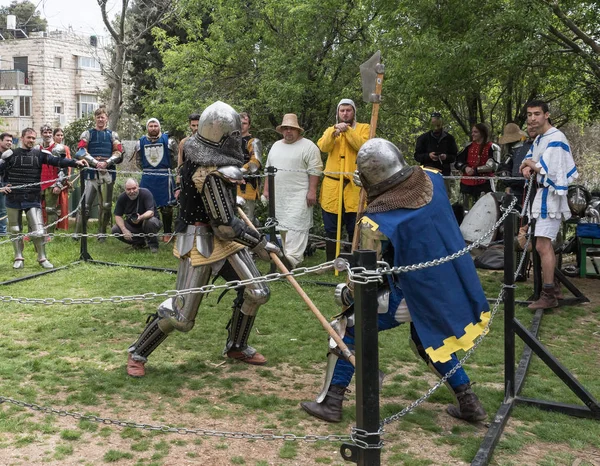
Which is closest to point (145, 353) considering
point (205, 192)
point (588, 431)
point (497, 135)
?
point (205, 192)

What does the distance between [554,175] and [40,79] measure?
33820mm

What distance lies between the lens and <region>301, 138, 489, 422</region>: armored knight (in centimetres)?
341

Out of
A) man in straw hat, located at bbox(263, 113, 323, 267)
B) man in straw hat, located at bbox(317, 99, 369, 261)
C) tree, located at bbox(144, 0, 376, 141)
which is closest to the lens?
man in straw hat, located at bbox(317, 99, 369, 261)

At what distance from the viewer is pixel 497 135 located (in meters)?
15.6

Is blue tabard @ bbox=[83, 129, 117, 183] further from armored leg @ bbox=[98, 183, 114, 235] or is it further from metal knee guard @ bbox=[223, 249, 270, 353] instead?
metal knee guard @ bbox=[223, 249, 270, 353]

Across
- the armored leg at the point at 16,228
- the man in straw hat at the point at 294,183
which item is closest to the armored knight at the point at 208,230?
the man in straw hat at the point at 294,183

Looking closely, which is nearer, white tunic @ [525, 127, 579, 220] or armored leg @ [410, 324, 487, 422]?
armored leg @ [410, 324, 487, 422]

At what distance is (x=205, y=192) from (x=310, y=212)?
372cm

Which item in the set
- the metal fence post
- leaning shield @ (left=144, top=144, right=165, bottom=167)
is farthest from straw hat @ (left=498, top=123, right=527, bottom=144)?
the metal fence post

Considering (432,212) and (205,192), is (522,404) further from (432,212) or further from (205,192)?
(205,192)

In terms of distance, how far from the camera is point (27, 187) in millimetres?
8062

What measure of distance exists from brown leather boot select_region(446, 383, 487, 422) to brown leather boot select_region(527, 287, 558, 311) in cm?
271

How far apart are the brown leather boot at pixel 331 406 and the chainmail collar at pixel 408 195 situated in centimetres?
103

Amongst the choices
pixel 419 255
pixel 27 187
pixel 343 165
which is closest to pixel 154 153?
pixel 27 187
